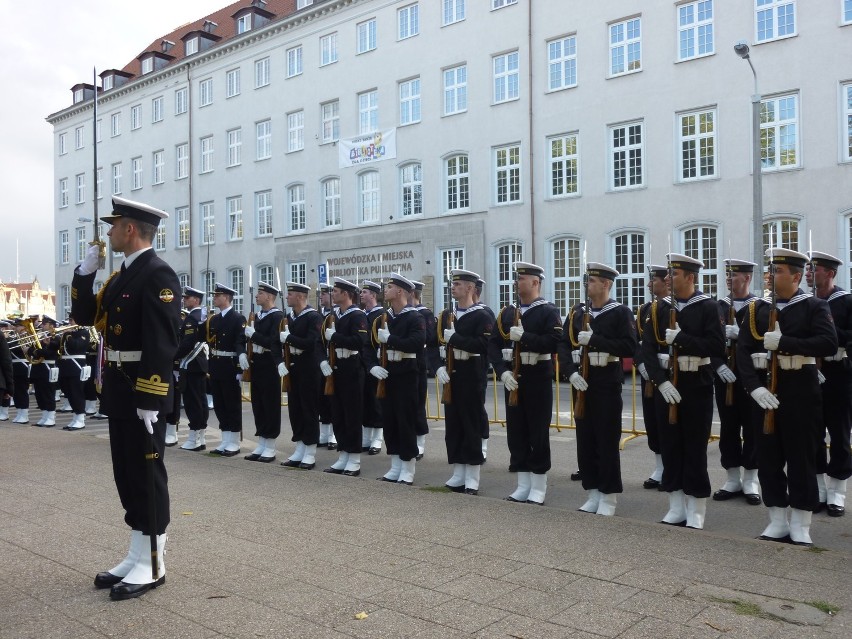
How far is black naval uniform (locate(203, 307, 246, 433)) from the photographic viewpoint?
1085 centimetres

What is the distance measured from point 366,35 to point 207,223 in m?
13.5

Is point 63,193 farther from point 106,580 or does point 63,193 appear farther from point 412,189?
point 106,580

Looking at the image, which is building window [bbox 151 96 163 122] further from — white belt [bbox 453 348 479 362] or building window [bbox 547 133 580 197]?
white belt [bbox 453 348 479 362]

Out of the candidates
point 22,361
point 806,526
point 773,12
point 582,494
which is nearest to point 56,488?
point 582,494

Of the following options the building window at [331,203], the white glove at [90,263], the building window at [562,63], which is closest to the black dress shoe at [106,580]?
the white glove at [90,263]

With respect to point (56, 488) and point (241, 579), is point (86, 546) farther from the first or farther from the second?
point (56, 488)

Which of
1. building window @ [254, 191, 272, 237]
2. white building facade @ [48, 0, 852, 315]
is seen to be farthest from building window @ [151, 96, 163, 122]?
building window @ [254, 191, 272, 237]

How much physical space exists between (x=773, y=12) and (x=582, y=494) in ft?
65.1

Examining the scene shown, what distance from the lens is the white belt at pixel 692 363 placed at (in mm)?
6703

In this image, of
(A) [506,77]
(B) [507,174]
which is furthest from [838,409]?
(A) [506,77]

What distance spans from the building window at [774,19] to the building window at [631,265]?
650 centimetres

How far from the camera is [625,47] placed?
1031 inches

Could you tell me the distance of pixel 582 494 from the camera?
8.11m

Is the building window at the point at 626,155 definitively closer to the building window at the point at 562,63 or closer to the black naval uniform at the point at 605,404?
the building window at the point at 562,63
